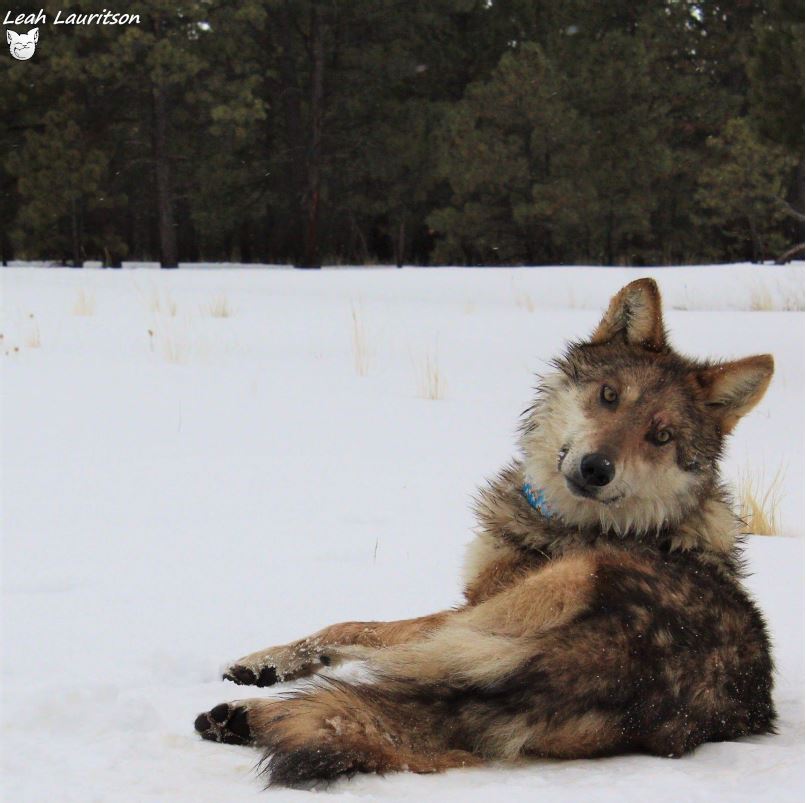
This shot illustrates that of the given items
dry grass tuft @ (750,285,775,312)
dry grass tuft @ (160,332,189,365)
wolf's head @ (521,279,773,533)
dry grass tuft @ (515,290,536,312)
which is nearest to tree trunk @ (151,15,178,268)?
dry grass tuft @ (515,290,536,312)

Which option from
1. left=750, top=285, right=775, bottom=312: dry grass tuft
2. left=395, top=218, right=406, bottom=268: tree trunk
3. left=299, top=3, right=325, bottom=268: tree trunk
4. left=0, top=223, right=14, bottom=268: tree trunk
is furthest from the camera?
left=395, top=218, right=406, bottom=268: tree trunk

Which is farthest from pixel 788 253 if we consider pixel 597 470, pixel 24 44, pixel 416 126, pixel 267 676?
pixel 24 44

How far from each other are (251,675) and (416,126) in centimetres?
2440

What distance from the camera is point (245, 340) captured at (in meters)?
10.7

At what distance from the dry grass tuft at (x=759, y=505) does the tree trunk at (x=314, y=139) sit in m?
19.8

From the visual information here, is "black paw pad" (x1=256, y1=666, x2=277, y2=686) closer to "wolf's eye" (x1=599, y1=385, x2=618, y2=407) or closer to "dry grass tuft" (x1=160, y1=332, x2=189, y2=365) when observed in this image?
"wolf's eye" (x1=599, y1=385, x2=618, y2=407)

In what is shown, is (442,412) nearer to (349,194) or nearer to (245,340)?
(245,340)

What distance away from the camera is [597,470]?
2.99 m

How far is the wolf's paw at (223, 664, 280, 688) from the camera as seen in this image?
3018 mm

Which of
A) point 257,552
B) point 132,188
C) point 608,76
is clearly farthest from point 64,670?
point 132,188

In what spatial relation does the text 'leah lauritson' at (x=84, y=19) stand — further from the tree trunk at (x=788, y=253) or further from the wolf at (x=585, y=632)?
the wolf at (x=585, y=632)

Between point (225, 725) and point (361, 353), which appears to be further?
point (361, 353)

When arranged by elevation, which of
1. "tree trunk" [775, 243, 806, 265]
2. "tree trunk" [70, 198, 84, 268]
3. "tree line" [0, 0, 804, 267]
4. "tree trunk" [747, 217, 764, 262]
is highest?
"tree line" [0, 0, 804, 267]

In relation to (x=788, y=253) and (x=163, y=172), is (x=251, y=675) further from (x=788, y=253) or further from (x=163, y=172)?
(x=163, y=172)
